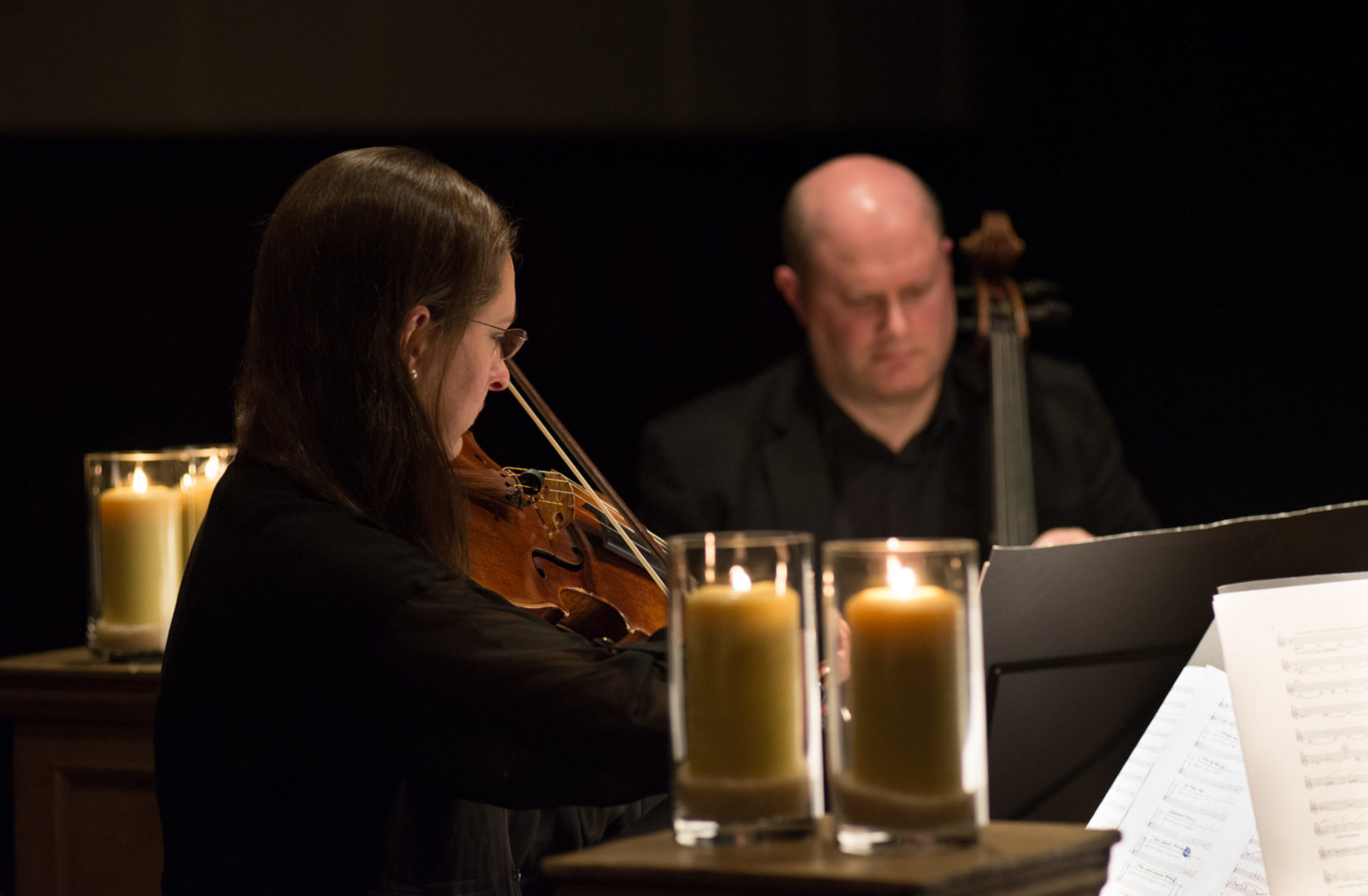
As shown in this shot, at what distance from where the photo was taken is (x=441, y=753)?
3.52ft

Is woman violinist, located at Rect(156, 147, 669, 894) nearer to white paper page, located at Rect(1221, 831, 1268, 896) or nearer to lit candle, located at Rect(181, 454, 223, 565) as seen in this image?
white paper page, located at Rect(1221, 831, 1268, 896)

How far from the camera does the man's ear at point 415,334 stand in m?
1.29

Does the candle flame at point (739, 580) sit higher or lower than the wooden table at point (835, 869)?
higher

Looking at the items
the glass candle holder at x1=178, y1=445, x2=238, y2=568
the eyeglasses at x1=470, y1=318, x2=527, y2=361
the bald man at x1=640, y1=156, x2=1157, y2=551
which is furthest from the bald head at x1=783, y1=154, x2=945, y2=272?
the eyeglasses at x1=470, y1=318, x2=527, y2=361

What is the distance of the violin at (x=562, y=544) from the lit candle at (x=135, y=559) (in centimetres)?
65

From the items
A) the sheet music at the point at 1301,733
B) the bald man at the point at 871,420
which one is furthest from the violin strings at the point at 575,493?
the bald man at the point at 871,420

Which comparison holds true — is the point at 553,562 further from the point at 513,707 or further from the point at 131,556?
the point at 131,556

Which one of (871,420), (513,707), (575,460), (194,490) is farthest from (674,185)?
(513,707)

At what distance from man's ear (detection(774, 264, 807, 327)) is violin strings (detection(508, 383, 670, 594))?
5.63 ft

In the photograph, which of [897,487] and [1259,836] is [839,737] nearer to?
[1259,836]

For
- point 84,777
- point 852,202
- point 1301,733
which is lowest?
point 84,777

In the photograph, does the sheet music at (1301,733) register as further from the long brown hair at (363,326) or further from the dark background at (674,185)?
the dark background at (674,185)

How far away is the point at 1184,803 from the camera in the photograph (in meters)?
1.29

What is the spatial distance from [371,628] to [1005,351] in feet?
6.45
